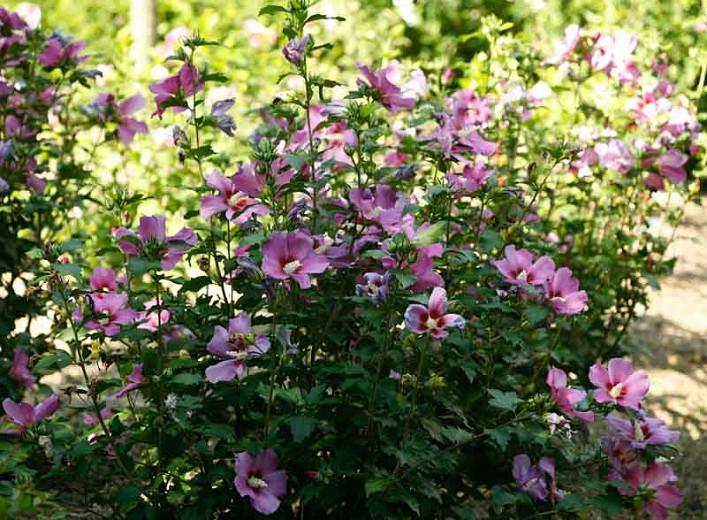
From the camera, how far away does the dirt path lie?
3066 mm

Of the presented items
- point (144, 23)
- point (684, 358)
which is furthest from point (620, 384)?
point (144, 23)

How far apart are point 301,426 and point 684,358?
2699mm

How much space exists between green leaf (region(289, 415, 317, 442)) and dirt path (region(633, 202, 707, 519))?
1633 millimetres

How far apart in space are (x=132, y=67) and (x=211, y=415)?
3839 mm

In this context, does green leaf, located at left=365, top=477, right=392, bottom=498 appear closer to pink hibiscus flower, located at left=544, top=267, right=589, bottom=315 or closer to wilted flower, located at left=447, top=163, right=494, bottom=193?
pink hibiscus flower, located at left=544, top=267, right=589, bottom=315

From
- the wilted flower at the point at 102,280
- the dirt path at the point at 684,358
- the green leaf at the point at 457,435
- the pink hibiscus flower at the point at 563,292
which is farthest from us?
the dirt path at the point at 684,358

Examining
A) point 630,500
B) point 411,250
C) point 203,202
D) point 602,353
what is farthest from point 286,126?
point 602,353

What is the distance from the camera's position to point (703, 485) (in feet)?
9.83

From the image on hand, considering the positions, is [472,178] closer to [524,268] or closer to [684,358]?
[524,268]

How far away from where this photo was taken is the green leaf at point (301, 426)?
1706 mm

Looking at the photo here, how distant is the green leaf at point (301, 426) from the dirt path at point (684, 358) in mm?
1633

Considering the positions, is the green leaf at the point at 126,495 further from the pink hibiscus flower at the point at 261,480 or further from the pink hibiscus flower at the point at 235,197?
the pink hibiscus flower at the point at 235,197

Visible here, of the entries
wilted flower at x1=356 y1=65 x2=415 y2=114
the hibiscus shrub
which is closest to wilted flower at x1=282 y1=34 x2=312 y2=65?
the hibiscus shrub

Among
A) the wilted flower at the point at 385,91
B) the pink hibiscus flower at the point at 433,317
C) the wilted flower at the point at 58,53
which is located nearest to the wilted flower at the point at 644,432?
the pink hibiscus flower at the point at 433,317
